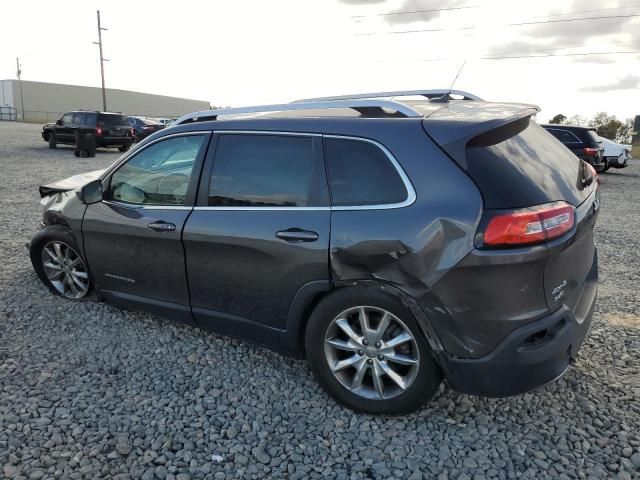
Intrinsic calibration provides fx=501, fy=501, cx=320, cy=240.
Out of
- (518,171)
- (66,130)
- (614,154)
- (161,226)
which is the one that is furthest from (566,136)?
(66,130)

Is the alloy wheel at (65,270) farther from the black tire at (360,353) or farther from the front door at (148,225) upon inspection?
the black tire at (360,353)

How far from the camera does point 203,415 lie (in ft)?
9.53

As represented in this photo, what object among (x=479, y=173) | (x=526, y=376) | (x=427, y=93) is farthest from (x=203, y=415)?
(x=427, y=93)

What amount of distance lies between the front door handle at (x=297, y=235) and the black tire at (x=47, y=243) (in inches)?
83.0

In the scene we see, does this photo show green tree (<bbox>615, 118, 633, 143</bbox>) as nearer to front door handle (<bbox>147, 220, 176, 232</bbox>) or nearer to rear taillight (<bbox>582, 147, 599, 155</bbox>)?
rear taillight (<bbox>582, 147, 599, 155</bbox>)

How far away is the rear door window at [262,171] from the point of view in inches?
116

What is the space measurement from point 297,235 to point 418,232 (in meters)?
0.71

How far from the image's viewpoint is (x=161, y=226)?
11.3 ft

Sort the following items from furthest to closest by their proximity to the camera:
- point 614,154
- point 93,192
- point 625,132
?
point 625,132
point 614,154
point 93,192

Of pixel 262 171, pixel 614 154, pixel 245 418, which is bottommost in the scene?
pixel 245 418

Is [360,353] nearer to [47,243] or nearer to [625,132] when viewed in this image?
[47,243]

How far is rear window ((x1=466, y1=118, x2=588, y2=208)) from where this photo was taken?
242cm

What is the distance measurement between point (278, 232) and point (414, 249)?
0.83m

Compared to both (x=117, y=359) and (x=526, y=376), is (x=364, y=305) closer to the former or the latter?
(x=526, y=376)
